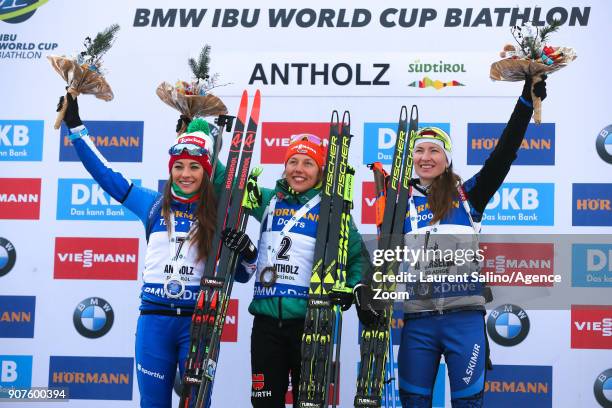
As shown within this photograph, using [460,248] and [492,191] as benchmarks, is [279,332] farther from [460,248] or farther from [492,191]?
[492,191]

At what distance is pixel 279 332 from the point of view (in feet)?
12.9

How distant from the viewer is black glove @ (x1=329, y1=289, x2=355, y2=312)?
387cm

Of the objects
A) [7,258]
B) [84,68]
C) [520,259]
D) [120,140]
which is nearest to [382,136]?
[520,259]

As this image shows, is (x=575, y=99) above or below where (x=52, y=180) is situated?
above

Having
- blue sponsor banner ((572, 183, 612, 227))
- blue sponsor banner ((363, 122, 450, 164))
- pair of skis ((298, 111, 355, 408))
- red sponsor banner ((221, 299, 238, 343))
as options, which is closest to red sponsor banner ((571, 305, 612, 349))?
blue sponsor banner ((572, 183, 612, 227))

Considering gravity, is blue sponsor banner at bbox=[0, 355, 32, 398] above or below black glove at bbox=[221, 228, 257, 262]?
below

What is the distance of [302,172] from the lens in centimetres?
411

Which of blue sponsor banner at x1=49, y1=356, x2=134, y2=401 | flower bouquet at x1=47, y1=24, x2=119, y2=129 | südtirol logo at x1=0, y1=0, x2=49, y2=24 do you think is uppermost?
südtirol logo at x1=0, y1=0, x2=49, y2=24

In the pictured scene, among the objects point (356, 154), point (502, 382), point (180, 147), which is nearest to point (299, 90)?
point (356, 154)

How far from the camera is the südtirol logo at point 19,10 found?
5.42m

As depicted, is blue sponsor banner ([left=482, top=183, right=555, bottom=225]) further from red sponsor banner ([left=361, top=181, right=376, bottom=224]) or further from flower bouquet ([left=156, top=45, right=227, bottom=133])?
flower bouquet ([left=156, top=45, right=227, bottom=133])

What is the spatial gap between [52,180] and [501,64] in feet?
9.60

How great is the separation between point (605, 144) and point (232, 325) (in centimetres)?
250

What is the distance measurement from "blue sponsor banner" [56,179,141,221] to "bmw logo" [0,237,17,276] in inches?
14.2
